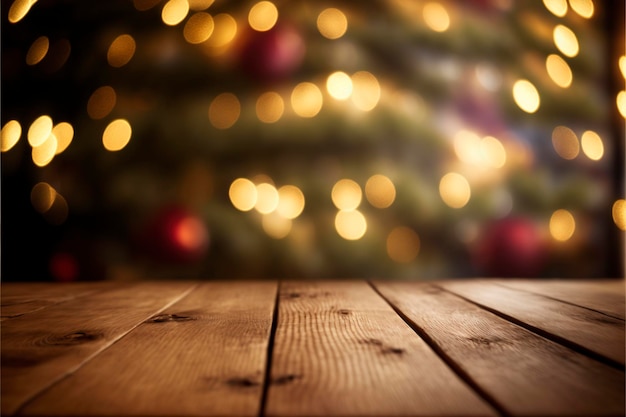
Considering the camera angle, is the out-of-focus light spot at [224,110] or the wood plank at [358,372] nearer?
the wood plank at [358,372]

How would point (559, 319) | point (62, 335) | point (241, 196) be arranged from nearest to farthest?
point (62, 335), point (559, 319), point (241, 196)

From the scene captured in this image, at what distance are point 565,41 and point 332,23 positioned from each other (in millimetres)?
685

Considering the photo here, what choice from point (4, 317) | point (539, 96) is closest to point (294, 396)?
point (4, 317)

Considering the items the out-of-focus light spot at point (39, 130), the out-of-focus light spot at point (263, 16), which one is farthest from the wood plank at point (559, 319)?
the out-of-focus light spot at point (39, 130)

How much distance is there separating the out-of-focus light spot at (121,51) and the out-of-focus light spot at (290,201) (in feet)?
1.79

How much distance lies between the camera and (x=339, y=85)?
4.48 ft

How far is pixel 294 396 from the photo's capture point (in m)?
0.42

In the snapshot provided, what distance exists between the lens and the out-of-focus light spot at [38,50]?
4.46 ft

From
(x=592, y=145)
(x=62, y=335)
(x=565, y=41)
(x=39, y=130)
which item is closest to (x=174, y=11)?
(x=39, y=130)

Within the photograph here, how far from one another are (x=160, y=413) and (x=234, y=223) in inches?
36.6

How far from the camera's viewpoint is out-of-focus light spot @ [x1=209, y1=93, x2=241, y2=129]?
4.38 ft

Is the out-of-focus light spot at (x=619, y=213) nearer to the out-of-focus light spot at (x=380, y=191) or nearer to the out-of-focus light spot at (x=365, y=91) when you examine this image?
the out-of-focus light spot at (x=380, y=191)

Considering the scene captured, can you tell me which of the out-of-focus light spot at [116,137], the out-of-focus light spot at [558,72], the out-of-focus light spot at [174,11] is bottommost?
the out-of-focus light spot at [116,137]

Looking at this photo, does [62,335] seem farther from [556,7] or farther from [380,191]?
[556,7]
